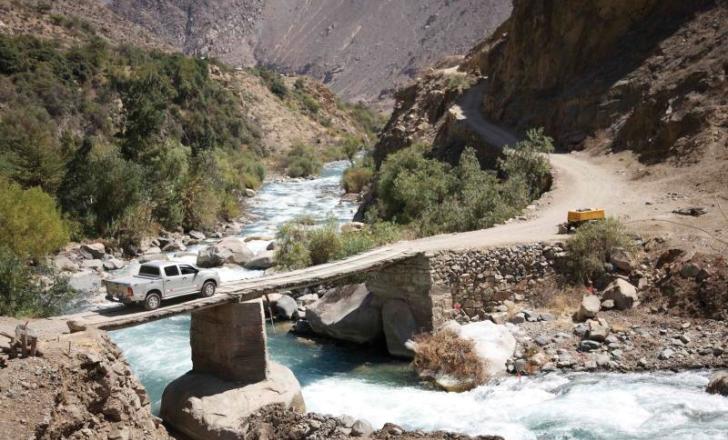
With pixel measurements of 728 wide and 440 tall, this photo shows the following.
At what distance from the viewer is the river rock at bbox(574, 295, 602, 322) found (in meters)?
17.9

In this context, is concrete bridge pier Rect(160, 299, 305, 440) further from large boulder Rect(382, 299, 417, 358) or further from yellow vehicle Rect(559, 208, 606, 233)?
yellow vehicle Rect(559, 208, 606, 233)

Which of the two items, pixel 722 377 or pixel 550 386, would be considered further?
pixel 550 386

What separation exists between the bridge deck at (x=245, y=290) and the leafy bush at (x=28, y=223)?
1158 cm

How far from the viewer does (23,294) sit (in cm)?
1853

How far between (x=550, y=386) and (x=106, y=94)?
1813 inches

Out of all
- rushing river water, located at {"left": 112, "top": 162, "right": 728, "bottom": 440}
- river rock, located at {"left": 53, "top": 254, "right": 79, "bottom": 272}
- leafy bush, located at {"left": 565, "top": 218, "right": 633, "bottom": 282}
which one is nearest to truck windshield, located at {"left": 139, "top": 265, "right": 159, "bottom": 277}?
rushing river water, located at {"left": 112, "top": 162, "right": 728, "bottom": 440}

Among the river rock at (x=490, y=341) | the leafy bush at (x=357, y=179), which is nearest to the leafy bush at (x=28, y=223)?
the river rock at (x=490, y=341)

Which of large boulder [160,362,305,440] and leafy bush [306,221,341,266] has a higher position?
leafy bush [306,221,341,266]

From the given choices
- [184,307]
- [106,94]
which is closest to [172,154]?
[106,94]

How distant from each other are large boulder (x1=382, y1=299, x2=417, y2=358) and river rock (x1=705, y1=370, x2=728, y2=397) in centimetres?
721

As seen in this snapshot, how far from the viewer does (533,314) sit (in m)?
18.7

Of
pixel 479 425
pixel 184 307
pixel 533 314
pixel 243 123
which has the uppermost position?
pixel 243 123

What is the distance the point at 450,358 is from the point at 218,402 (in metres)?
5.62

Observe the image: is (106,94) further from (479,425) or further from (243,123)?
(479,425)
